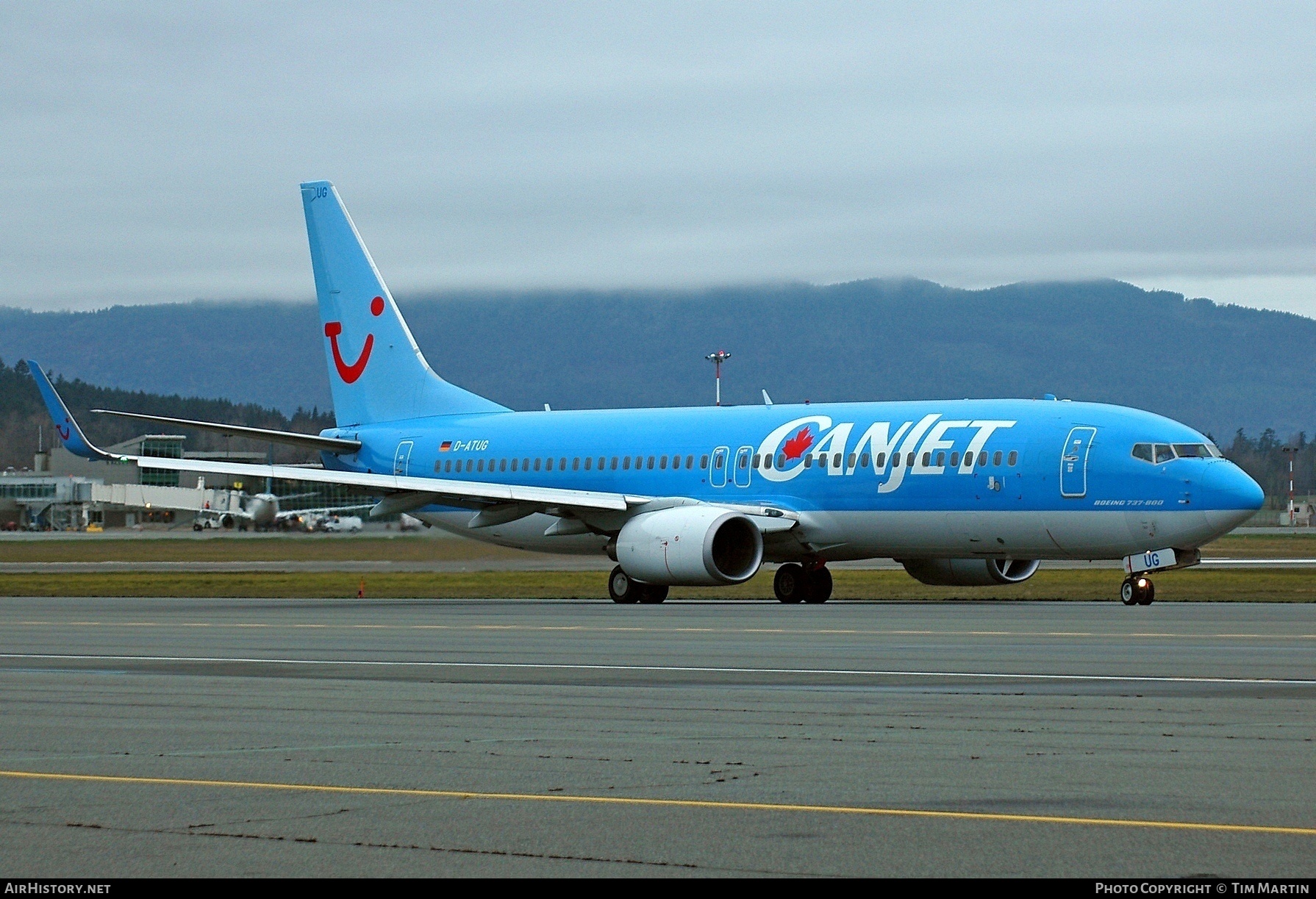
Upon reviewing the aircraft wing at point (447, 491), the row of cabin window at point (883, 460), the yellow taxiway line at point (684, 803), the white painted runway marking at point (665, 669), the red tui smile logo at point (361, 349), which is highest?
the red tui smile logo at point (361, 349)

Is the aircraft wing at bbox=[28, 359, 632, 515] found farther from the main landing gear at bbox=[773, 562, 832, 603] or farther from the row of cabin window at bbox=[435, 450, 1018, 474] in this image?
the main landing gear at bbox=[773, 562, 832, 603]

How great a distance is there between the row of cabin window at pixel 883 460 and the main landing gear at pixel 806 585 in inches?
85.4

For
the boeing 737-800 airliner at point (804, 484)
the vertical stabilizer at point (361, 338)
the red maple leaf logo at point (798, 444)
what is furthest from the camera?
the vertical stabilizer at point (361, 338)

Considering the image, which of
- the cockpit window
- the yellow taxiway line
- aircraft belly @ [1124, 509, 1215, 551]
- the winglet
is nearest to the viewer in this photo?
the yellow taxiway line

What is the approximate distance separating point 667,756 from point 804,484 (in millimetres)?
24627

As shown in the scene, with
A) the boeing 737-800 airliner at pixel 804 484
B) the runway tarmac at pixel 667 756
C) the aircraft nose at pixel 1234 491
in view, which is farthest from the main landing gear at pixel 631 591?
the runway tarmac at pixel 667 756

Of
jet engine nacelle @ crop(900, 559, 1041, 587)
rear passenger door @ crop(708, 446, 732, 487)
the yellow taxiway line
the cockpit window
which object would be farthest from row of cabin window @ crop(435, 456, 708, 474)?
the yellow taxiway line

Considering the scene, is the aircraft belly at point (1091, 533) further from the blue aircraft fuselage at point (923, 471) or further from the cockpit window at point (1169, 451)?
the cockpit window at point (1169, 451)

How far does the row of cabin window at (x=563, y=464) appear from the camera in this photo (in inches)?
1533

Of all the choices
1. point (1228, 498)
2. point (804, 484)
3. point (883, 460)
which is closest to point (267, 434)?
point (804, 484)

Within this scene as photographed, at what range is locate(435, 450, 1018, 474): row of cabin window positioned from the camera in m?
34.1

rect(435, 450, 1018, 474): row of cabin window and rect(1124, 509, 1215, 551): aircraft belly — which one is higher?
rect(435, 450, 1018, 474): row of cabin window

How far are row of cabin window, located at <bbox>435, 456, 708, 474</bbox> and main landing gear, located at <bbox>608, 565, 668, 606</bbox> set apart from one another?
2934mm
